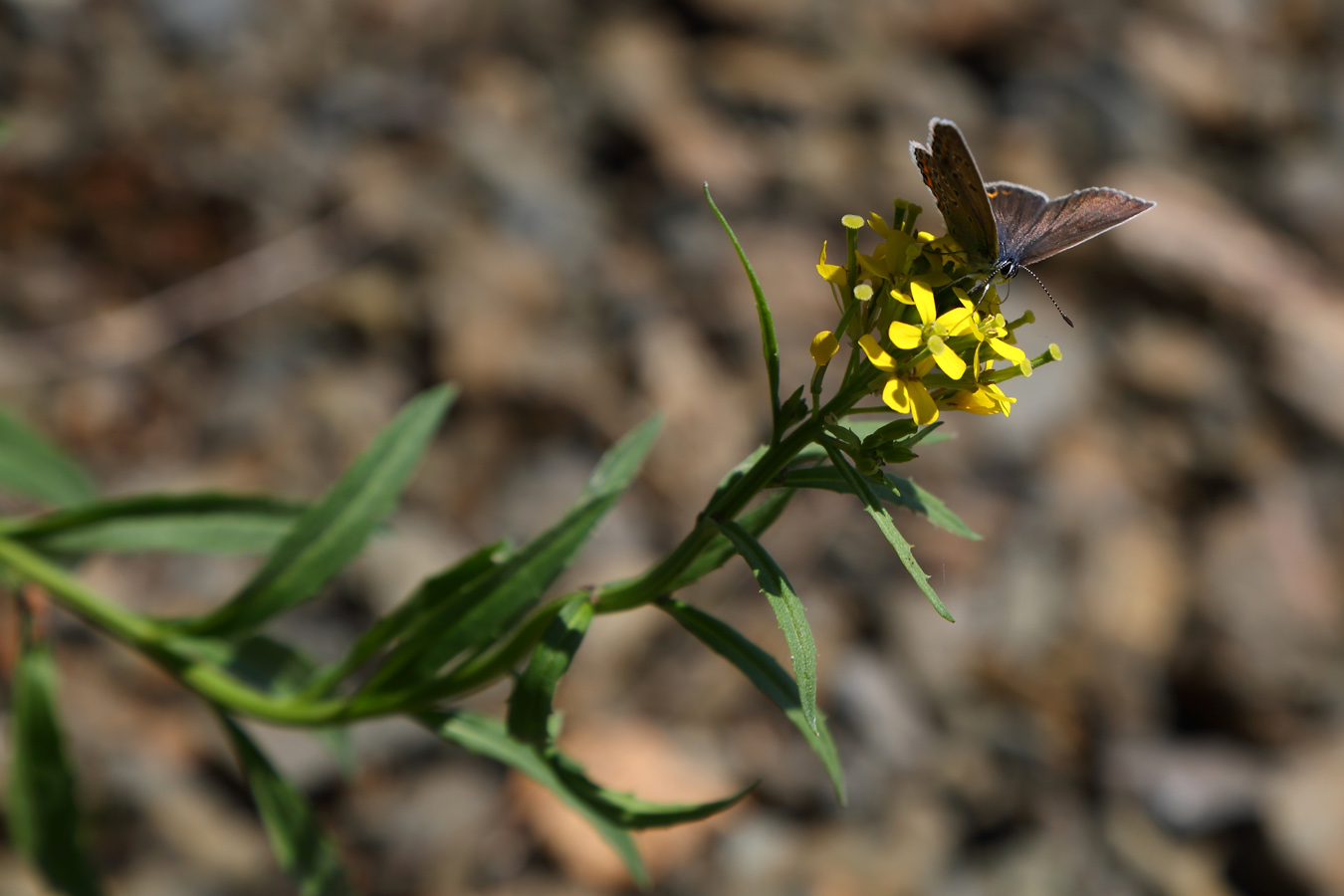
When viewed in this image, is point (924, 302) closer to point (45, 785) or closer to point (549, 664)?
point (549, 664)

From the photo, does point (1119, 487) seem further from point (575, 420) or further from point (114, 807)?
point (114, 807)

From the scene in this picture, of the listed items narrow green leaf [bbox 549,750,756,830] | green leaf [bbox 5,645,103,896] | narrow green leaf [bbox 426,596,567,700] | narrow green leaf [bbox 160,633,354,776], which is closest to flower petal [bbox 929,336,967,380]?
narrow green leaf [bbox 426,596,567,700]

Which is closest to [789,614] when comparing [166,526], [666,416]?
[166,526]

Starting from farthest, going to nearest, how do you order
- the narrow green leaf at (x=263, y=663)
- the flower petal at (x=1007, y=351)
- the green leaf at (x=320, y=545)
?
the narrow green leaf at (x=263, y=663) < the green leaf at (x=320, y=545) < the flower petal at (x=1007, y=351)

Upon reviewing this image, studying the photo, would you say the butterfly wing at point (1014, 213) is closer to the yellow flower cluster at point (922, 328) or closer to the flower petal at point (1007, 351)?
the yellow flower cluster at point (922, 328)

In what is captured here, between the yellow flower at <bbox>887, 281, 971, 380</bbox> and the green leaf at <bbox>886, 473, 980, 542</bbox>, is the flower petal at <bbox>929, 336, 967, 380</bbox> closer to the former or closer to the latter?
the yellow flower at <bbox>887, 281, 971, 380</bbox>

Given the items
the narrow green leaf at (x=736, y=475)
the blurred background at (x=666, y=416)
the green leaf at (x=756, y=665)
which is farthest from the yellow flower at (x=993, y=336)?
the blurred background at (x=666, y=416)

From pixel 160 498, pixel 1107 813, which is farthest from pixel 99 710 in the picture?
pixel 1107 813
